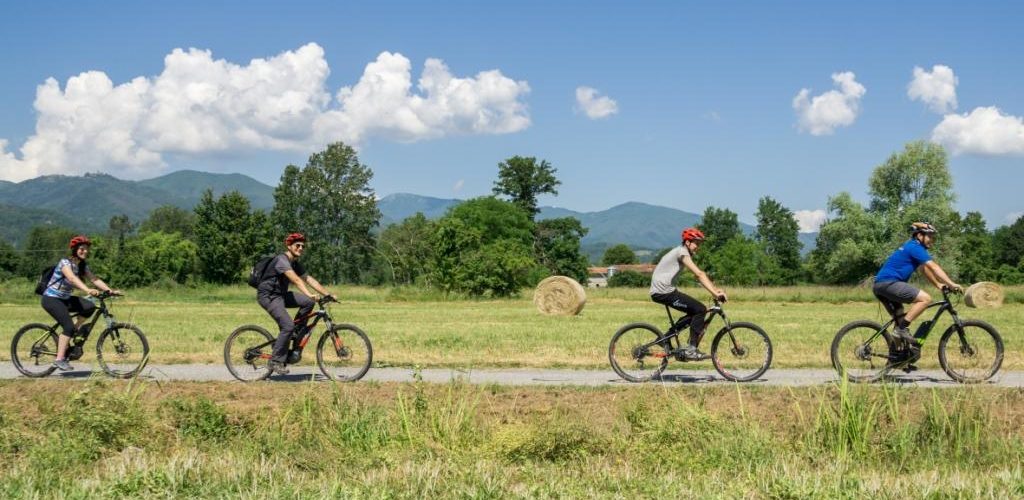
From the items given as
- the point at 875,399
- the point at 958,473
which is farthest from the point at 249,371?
the point at 958,473

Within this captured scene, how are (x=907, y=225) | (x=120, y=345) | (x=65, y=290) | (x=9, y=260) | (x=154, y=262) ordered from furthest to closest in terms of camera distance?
(x=9, y=260) → (x=154, y=262) → (x=907, y=225) → (x=120, y=345) → (x=65, y=290)

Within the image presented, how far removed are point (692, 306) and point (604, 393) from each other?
2045mm

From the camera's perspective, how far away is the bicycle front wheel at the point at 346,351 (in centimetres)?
1127

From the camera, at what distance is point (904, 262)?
35.3 ft

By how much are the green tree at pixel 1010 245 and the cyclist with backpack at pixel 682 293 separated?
334 ft

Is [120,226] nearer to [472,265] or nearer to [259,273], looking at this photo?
[472,265]

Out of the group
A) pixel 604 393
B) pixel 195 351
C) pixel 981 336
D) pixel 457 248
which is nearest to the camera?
pixel 604 393

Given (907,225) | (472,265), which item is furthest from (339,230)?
(907,225)

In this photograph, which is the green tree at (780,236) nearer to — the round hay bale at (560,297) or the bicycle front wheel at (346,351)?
the round hay bale at (560,297)

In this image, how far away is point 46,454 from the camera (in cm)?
748

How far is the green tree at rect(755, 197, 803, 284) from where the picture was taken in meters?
122

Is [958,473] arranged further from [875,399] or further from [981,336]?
[981,336]

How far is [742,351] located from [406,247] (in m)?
89.3

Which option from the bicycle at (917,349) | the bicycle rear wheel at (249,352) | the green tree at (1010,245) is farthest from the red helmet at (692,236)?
the green tree at (1010,245)
